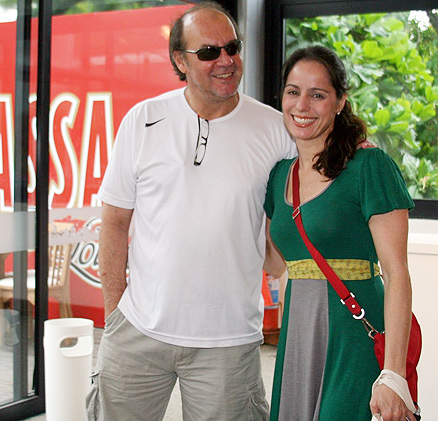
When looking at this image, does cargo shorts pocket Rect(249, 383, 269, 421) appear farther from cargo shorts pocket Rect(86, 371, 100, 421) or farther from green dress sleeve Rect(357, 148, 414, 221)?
green dress sleeve Rect(357, 148, 414, 221)

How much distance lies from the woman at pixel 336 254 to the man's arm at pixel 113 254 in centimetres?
53

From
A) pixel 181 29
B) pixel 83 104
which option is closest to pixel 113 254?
pixel 181 29

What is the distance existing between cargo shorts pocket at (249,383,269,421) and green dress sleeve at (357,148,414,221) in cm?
63

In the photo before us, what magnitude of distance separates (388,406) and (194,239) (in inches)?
26.6

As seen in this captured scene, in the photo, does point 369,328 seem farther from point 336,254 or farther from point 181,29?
point 181,29

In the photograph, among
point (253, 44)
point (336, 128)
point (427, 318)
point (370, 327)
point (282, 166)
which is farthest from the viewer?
point (253, 44)

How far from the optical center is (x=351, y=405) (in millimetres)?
1748

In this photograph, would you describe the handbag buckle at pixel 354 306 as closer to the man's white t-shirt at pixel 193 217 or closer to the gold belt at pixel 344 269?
the gold belt at pixel 344 269

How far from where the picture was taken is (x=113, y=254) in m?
2.22

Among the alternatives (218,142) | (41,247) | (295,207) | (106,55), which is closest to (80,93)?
(106,55)

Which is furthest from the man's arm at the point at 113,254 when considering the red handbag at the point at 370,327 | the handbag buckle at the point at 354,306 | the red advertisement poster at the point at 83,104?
the red advertisement poster at the point at 83,104

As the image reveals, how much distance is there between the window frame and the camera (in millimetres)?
4824

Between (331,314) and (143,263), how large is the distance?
0.58 meters

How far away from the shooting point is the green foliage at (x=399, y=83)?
4820 mm
